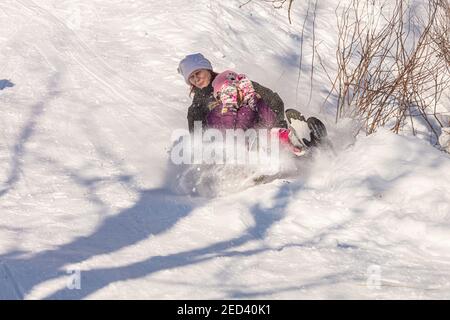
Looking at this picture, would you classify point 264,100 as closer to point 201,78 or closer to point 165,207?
point 201,78

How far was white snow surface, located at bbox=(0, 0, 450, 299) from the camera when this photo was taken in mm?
3311

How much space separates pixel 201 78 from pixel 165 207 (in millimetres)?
1688

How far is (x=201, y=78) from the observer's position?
579cm

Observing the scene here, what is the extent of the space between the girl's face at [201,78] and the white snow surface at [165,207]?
62 cm

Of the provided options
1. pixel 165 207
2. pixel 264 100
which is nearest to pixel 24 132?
pixel 165 207

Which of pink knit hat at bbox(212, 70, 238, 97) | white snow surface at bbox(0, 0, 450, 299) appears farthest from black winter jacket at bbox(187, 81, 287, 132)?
white snow surface at bbox(0, 0, 450, 299)

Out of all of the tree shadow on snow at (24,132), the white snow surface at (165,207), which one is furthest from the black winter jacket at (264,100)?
the tree shadow on snow at (24,132)

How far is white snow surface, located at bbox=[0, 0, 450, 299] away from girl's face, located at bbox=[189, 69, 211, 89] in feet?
2.03

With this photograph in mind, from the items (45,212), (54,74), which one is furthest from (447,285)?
(54,74)

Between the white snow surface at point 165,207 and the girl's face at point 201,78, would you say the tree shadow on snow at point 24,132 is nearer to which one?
the white snow surface at point 165,207

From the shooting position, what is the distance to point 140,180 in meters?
4.98

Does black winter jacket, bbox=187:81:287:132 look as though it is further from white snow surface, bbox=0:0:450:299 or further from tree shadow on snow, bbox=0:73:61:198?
tree shadow on snow, bbox=0:73:61:198

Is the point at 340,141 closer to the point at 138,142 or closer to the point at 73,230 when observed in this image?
the point at 138,142

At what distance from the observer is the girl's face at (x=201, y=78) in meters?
5.78
